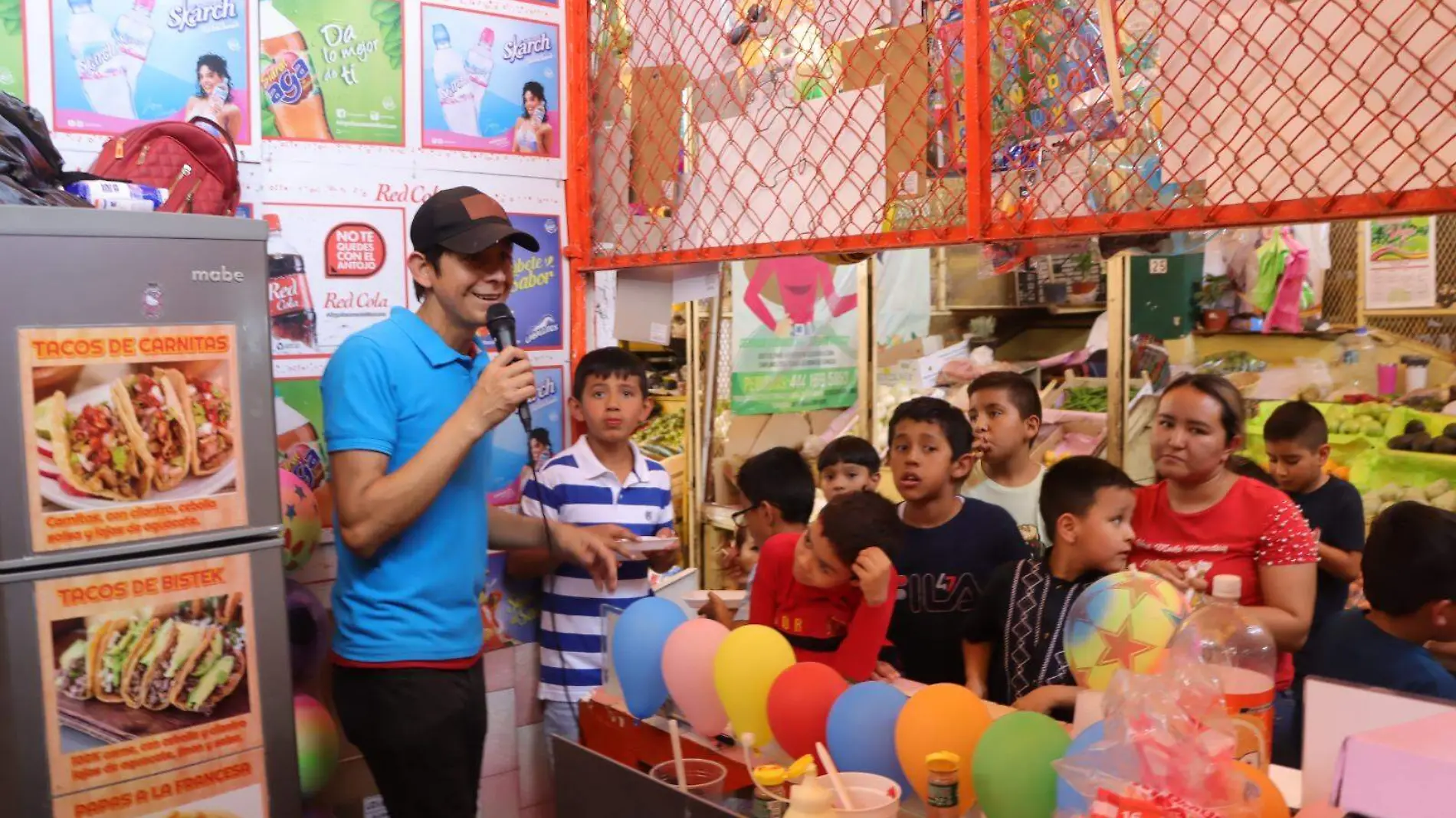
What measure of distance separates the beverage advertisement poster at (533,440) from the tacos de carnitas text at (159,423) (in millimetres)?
1033

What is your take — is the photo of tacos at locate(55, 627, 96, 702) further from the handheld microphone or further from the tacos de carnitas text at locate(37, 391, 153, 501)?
the handheld microphone

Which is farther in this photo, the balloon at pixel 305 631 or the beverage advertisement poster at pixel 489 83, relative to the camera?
the beverage advertisement poster at pixel 489 83

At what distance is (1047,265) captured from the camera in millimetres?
5434

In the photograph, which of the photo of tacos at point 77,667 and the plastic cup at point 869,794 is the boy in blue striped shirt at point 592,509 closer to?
the photo of tacos at point 77,667

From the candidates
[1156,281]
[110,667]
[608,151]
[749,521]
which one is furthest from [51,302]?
[1156,281]

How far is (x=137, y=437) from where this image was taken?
6.96 feet

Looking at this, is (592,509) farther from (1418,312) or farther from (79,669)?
(1418,312)

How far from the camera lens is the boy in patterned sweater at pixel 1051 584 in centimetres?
233

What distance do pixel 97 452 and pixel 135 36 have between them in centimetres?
104

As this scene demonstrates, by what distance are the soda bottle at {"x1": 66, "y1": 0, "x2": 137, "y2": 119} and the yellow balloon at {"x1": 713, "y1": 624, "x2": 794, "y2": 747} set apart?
1.80 m

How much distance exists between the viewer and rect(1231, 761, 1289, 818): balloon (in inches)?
50.4

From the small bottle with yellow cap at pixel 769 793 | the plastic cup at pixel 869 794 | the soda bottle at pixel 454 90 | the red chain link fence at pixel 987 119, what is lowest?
the small bottle with yellow cap at pixel 769 793

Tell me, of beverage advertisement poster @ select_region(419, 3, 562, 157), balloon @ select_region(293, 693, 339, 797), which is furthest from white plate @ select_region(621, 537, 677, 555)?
beverage advertisement poster @ select_region(419, 3, 562, 157)

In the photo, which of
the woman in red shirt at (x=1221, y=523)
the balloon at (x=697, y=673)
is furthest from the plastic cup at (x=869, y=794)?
the woman in red shirt at (x=1221, y=523)
